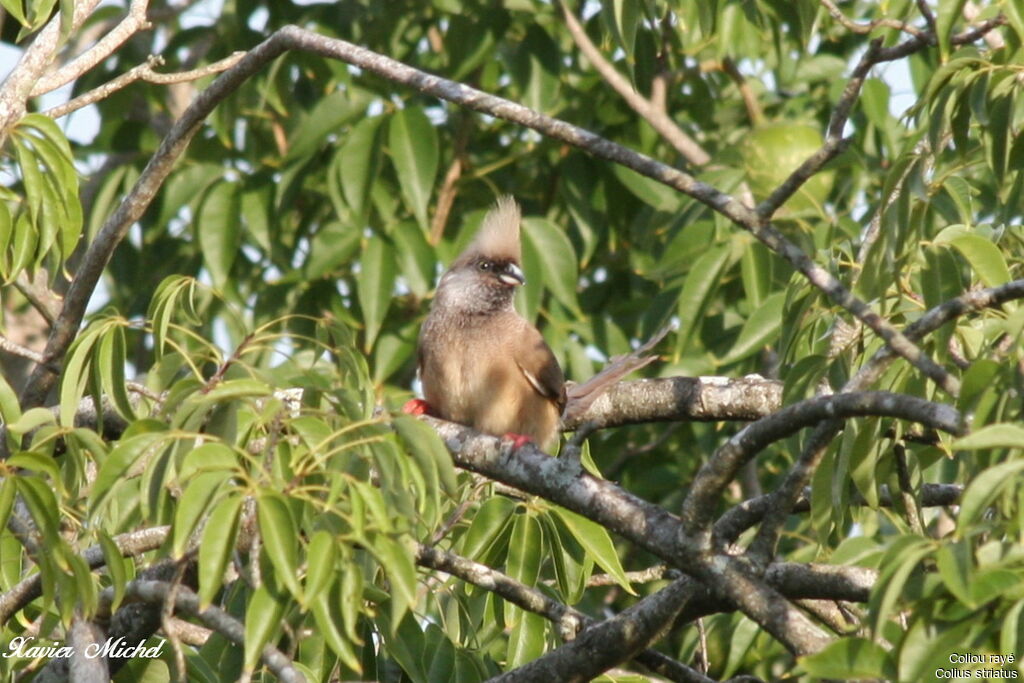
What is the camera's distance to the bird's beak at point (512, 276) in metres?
5.09

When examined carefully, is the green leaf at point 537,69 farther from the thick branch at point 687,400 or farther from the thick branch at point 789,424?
the thick branch at point 789,424

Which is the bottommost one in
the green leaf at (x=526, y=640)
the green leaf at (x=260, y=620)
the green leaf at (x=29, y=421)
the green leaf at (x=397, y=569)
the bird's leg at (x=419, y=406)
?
the green leaf at (x=526, y=640)

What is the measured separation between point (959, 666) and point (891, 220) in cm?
104

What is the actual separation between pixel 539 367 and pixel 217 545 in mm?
2953

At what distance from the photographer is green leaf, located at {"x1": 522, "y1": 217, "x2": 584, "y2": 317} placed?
16.8ft

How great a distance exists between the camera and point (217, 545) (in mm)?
1962

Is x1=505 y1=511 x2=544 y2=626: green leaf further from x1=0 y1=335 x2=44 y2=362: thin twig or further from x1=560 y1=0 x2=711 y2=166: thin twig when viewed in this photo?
x1=560 y1=0 x2=711 y2=166: thin twig

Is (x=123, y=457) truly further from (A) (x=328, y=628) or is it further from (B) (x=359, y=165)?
(B) (x=359, y=165)

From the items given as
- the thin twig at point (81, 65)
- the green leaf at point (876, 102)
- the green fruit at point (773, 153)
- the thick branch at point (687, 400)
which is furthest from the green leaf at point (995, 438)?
the green leaf at point (876, 102)

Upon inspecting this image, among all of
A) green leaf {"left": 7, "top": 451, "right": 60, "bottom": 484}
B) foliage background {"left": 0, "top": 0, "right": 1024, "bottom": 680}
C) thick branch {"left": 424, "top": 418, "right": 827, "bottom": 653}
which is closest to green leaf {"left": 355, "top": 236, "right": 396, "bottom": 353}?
foliage background {"left": 0, "top": 0, "right": 1024, "bottom": 680}

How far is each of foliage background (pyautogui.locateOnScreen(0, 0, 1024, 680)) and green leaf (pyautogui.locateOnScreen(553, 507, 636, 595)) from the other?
0.01 metres

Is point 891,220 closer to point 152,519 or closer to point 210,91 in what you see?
point 152,519

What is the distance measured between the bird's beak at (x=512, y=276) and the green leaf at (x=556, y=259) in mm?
49

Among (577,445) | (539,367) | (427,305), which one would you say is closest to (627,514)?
(577,445)
